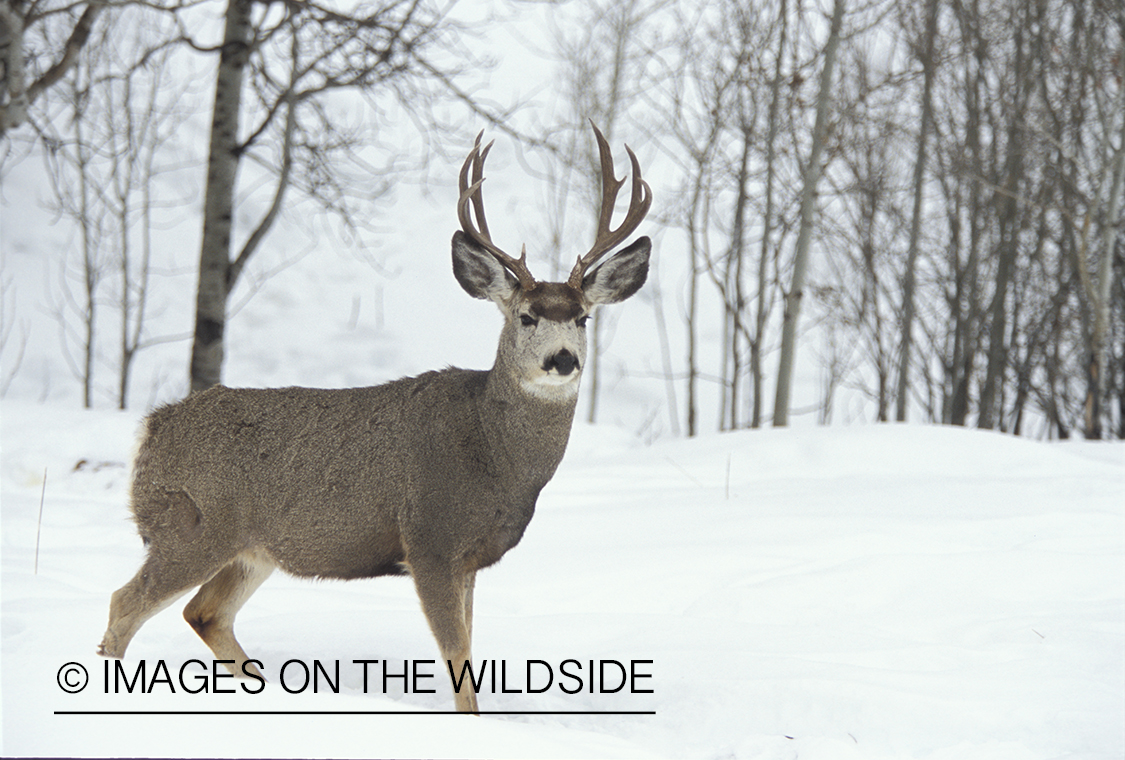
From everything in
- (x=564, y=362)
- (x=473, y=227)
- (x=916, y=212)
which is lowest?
(x=564, y=362)

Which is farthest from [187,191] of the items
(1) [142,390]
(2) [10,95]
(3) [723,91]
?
(2) [10,95]

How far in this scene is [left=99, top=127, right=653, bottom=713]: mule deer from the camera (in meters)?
3.05

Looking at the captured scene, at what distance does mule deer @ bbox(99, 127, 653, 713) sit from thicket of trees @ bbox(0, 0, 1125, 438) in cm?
438

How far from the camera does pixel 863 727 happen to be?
2963mm

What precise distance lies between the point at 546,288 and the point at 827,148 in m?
7.99

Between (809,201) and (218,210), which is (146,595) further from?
(809,201)

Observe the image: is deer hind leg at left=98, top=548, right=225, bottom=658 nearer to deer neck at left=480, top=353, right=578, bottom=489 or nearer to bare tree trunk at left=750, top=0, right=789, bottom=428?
deer neck at left=480, top=353, right=578, bottom=489

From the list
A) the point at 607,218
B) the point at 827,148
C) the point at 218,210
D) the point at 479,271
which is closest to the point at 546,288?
the point at 479,271

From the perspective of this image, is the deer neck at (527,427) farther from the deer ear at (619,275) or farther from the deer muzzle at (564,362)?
the deer ear at (619,275)

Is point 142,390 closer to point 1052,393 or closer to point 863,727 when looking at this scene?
point 1052,393

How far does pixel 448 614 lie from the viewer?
2.96 metres

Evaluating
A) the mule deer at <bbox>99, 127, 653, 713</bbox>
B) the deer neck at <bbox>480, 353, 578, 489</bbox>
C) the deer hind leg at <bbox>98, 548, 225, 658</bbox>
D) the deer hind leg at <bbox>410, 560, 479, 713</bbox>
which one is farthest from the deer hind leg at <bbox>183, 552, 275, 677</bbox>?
the deer neck at <bbox>480, 353, 578, 489</bbox>

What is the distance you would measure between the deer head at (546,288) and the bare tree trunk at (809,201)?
16.4ft

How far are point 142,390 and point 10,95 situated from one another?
10618 mm
